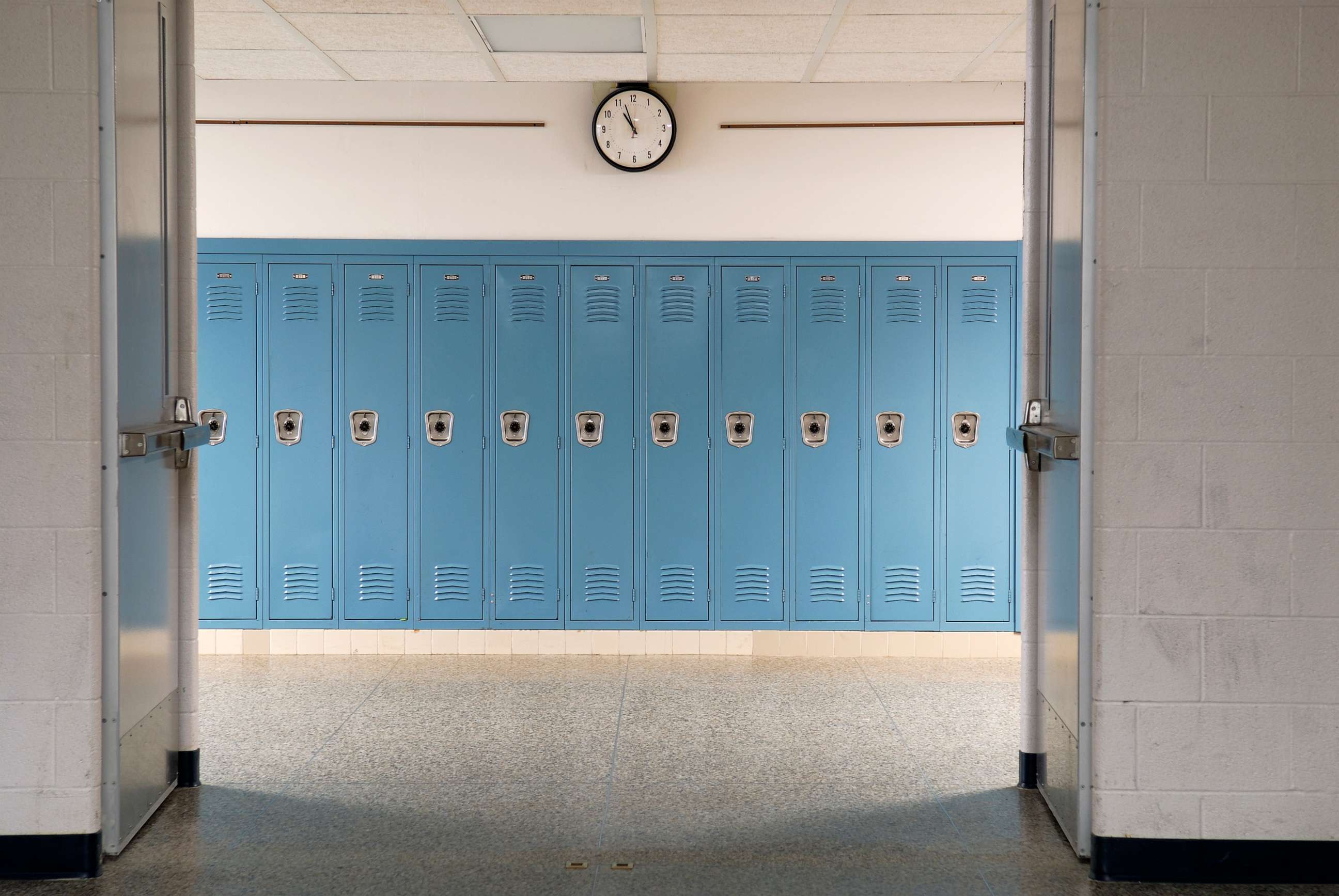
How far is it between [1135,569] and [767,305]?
2.63m

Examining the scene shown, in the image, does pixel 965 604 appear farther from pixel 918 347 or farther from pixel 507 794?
pixel 507 794

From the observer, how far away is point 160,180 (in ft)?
10.1

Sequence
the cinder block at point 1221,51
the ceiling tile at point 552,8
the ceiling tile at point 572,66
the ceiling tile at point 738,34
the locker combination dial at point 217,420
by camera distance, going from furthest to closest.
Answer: the locker combination dial at point 217,420, the ceiling tile at point 572,66, the ceiling tile at point 738,34, the ceiling tile at point 552,8, the cinder block at point 1221,51

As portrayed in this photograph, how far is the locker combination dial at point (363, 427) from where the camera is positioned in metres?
5.03

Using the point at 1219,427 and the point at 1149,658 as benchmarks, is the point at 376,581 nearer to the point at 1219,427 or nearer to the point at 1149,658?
the point at 1149,658

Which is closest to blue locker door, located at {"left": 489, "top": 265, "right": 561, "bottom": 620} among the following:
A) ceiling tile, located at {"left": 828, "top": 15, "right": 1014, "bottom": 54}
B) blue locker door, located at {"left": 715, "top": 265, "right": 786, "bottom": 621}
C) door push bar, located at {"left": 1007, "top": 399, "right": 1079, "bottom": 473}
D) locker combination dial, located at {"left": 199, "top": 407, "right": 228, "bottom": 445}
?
blue locker door, located at {"left": 715, "top": 265, "right": 786, "bottom": 621}

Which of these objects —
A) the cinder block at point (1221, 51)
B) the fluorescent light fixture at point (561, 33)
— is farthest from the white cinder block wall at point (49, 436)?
the cinder block at point (1221, 51)

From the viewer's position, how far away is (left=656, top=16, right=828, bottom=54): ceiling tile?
13.4 feet

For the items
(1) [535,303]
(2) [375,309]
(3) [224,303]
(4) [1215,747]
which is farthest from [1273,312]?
(3) [224,303]

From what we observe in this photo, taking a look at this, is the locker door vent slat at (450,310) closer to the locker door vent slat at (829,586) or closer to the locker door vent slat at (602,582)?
the locker door vent slat at (602,582)

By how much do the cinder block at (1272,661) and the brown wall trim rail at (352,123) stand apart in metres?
3.74

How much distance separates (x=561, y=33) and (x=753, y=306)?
4.89ft

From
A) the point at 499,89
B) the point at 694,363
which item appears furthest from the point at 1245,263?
the point at 499,89

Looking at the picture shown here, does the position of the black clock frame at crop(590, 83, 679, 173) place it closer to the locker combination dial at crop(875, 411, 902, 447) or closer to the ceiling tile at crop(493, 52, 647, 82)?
the ceiling tile at crop(493, 52, 647, 82)
